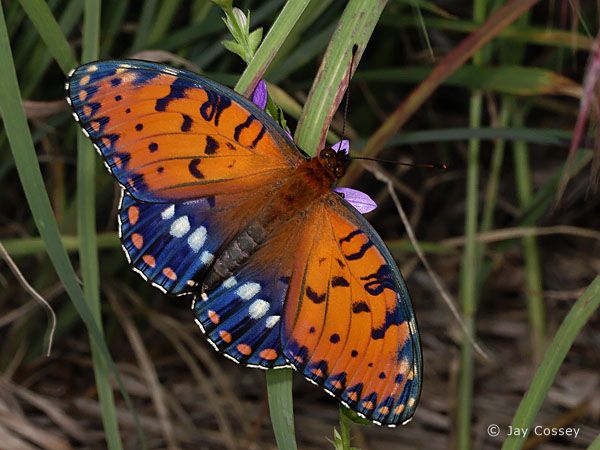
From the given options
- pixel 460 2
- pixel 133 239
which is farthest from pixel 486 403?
pixel 133 239

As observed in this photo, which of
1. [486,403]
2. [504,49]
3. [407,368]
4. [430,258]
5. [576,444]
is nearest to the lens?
[407,368]

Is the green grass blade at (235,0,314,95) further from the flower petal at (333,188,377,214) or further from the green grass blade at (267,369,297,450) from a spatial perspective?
the green grass blade at (267,369,297,450)

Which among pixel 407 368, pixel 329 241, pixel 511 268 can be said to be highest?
pixel 511 268

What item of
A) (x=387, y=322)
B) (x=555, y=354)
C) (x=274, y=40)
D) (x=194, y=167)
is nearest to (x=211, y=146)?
(x=194, y=167)

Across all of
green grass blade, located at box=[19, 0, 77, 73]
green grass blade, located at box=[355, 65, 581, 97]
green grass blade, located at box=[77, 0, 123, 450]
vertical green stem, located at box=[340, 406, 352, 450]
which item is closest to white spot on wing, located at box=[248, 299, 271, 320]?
vertical green stem, located at box=[340, 406, 352, 450]

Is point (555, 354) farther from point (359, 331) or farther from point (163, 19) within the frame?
point (163, 19)

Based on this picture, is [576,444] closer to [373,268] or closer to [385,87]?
[385,87]
